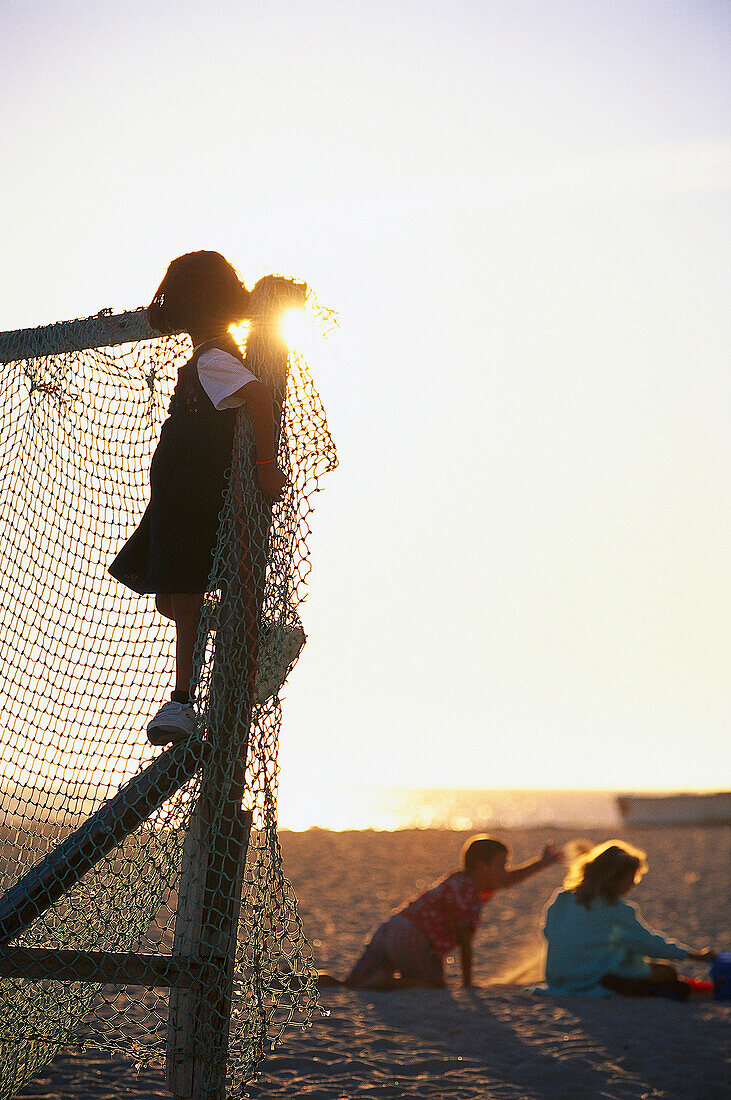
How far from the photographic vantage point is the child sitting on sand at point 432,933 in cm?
716

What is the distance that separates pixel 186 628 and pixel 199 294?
43.6 inches

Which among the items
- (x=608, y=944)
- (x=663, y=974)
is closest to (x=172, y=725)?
(x=608, y=944)

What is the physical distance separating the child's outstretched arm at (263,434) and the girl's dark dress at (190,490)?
0.18 metres

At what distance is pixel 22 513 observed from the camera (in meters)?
4.28

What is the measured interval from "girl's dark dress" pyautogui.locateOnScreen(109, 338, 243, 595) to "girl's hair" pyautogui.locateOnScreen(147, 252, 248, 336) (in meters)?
0.10

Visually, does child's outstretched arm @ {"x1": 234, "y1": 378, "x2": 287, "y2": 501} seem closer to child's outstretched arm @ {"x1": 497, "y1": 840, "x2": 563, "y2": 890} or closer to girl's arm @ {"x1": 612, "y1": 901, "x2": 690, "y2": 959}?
child's outstretched arm @ {"x1": 497, "y1": 840, "x2": 563, "y2": 890}

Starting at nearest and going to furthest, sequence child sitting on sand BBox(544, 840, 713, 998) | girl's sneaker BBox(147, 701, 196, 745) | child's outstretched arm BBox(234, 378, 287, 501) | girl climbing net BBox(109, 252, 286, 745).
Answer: girl's sneaker BBox(147, 701, 196, 745) < child's outstretched arm BBox(234, 378, 287, 501) < girl climbing net BBox(109, 252, 286, 745) < child sitting on sand BBox(544, 840, 713, 998)

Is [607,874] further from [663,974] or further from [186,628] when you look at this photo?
[186,628]

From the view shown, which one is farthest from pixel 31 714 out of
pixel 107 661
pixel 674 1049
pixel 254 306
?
pixel 674 1049

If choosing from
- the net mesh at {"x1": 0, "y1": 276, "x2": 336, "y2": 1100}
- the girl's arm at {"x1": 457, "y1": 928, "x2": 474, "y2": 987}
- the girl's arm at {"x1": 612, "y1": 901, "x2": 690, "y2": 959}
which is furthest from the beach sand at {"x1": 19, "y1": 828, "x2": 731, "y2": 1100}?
the net mesh at {"x1": 0, "y1": 276, "x2": 336, "y2": 1100}

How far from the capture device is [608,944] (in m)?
7.16

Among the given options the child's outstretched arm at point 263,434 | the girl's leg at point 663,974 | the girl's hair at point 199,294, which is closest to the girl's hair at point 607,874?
the girl's leg at point 663,974

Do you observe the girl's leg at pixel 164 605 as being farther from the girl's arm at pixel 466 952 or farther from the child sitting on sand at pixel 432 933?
the girl's arm at pixel 466 952

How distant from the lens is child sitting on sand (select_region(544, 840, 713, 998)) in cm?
708
